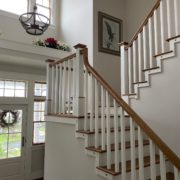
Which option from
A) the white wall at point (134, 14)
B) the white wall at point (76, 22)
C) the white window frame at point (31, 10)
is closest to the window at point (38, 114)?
the white wall at point (76, 22)

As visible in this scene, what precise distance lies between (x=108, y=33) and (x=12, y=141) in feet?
12.4

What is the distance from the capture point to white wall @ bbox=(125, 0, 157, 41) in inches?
203

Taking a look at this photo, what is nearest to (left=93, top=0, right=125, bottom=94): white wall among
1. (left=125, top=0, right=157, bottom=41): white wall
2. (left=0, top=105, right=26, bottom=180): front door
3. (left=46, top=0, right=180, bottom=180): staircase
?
(left=125, top=0, right=157, bottom=41): white wall

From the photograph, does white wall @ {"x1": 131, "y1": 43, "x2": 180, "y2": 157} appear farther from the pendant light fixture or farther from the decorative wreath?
the decorative wreath

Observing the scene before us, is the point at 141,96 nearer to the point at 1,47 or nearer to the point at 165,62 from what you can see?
the point at 165,62

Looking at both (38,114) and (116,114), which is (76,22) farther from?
(116,114)

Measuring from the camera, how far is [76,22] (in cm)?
563

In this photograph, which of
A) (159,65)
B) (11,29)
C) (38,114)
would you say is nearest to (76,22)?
(11,29)

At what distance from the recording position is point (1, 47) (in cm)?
427

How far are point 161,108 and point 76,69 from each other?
4.56 feet

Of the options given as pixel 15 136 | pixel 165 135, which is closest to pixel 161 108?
pixel 165 135

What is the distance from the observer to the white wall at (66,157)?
2.85 metres

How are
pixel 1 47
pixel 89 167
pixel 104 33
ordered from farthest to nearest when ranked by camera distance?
pixel 104 33 < pixel 1 47 < pixel 89 167

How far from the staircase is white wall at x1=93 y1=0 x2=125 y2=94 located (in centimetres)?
145
